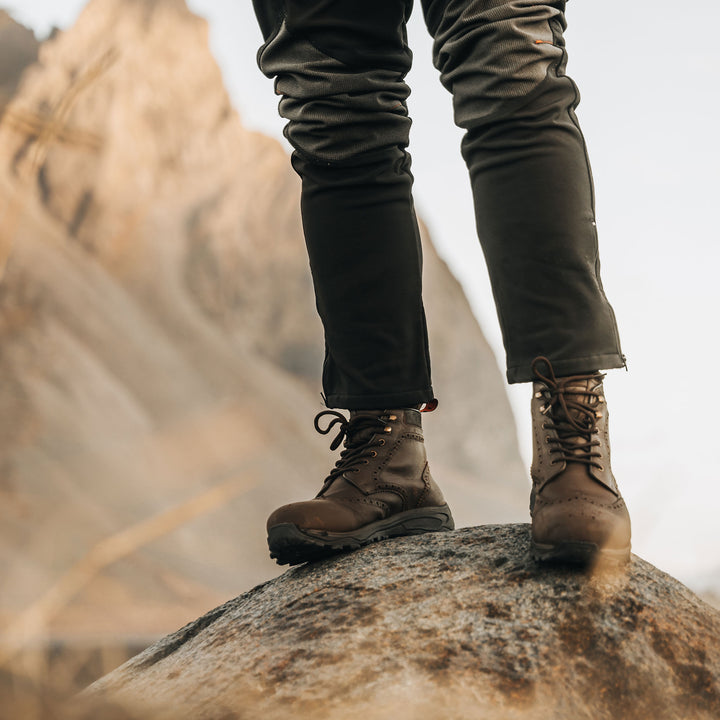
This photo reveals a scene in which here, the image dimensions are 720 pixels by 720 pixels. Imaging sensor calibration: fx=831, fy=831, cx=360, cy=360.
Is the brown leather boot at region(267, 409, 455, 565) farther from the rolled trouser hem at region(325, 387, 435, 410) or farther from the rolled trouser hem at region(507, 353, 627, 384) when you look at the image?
the rolled trouser hem at region(507, 353, 627, 384)

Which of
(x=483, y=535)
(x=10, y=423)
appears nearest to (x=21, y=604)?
(x=10, y=423)

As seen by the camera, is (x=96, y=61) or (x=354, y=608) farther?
(x=96, y=61)

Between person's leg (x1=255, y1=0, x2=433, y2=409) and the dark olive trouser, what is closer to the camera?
the dark olive trouser

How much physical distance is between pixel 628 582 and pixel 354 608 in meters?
0.29

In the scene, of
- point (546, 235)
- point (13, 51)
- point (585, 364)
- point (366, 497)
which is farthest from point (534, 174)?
point (13, 51)

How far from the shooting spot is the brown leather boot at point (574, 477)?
83 centimetres

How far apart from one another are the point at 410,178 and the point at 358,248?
12 centimetres

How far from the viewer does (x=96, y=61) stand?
4574mm

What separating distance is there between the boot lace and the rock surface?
12 cm

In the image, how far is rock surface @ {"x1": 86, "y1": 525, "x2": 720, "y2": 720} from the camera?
0.72m

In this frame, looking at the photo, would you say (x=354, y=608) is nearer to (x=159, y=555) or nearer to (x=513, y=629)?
(x=513, y=629)

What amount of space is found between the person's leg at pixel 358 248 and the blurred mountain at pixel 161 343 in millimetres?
2295

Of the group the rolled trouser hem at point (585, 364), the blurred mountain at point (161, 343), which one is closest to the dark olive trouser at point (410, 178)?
the rolled trouser hem at point (585, 364)

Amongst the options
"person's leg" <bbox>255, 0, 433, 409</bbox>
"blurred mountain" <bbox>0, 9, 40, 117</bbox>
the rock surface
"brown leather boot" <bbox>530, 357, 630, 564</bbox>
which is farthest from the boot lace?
"blurred mountain" <bbox>0, 9, 40, 117</bbox>
